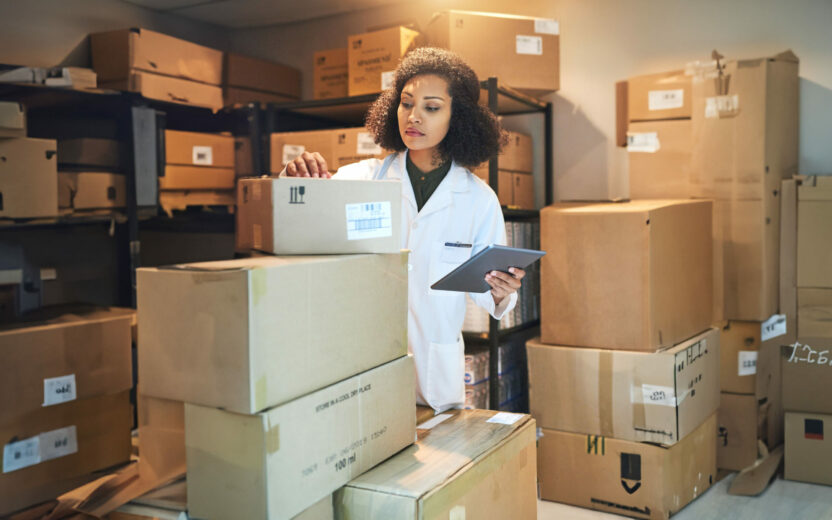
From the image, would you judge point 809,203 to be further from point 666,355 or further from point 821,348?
point 666,355

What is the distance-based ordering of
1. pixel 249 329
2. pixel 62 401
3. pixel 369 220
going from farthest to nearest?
pixel 62 401 → pixel 369 220 → pixel 249 329

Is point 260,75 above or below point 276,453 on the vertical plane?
above

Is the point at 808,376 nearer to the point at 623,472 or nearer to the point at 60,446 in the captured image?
the point at 623,472

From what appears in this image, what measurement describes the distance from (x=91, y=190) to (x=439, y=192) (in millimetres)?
1590

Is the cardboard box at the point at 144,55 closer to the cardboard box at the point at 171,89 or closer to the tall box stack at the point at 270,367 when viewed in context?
the cardboard box at the point at 171,89

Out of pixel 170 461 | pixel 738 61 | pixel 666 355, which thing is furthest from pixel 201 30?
pixel 170 461

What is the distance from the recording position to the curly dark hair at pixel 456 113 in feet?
6.97

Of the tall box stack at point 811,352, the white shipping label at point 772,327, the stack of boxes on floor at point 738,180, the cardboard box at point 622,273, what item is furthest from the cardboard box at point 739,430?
the cardboard box at point 622,273

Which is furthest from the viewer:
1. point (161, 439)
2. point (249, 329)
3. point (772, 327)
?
point (772, 327)

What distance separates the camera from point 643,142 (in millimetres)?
2871

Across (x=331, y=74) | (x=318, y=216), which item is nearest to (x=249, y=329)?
(x=318, y=216)

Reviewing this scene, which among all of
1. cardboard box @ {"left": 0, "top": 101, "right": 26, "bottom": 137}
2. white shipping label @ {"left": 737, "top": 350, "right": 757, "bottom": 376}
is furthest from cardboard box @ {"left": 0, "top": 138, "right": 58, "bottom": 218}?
white shipping label @ {"left": 737, "top": 350, "right": 757, "bottom": 376}

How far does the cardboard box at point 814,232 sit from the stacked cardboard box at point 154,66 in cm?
255

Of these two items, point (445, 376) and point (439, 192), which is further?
point (439, 192)
